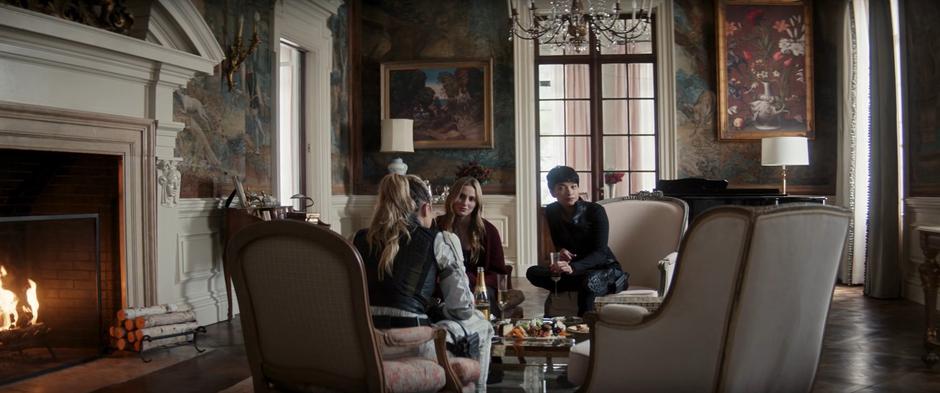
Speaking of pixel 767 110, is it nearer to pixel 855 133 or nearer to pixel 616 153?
pixel 855 133

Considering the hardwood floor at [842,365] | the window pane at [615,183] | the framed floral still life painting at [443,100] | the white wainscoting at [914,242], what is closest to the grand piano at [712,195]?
the white wainscoting at [914,242]

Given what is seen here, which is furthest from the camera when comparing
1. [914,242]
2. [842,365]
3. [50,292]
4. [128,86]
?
[914,242]

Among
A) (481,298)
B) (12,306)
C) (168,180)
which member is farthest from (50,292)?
(481,298)

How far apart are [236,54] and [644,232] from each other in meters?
3.70

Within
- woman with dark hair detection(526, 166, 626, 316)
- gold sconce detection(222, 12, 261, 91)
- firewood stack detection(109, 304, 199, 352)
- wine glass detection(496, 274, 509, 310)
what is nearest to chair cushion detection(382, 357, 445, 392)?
wine glass detection(496, 274, 509, 310)

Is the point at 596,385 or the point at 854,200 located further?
the point at 854,200

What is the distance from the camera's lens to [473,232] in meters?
4.86

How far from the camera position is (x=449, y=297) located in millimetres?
3281

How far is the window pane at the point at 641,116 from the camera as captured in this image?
10.4m

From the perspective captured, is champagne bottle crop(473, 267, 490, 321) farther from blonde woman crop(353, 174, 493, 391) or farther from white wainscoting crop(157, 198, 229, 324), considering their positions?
white wainscoting crop(157, 198, 229, 324)

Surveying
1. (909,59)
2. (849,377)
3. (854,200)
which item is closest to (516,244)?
(854,200)

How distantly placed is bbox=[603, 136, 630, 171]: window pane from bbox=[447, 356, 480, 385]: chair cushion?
7499 mm

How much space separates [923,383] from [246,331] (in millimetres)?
3552

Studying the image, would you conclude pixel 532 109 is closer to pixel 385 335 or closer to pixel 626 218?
pixel 626 218
